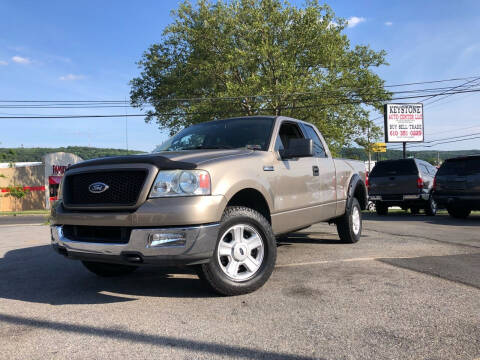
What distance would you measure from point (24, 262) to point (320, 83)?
72.0 ft

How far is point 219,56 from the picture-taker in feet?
84.4

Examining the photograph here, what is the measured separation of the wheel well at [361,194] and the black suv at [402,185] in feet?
21.4

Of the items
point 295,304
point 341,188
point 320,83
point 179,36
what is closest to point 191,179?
point 295,304

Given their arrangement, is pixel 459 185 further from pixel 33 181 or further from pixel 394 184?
pixel 33 181

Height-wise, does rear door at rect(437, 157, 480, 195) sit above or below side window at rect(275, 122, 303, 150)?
below

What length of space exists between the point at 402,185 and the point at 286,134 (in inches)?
363

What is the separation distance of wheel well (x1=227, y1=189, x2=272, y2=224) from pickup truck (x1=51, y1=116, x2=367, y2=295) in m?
0.01

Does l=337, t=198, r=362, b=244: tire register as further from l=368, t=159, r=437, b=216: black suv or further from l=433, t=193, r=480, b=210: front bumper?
l=368, t=159, r=437, b=216: black suv

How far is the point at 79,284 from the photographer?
Result: 4.33 m

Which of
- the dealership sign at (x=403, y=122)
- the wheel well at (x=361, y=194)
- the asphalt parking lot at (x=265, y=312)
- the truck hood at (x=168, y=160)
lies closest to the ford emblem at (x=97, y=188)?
the truck hood at (x=168, y=160)

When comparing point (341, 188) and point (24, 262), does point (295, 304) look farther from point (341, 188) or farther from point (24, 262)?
point (24, 262)

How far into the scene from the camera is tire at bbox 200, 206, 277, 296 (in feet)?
11.5

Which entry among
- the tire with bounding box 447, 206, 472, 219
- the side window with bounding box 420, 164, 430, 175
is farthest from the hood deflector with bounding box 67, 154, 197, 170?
the side window with bounding box 420, 164, 430, 175

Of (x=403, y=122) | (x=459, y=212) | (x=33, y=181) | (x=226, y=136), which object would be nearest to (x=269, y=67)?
(x=403, y=122)
